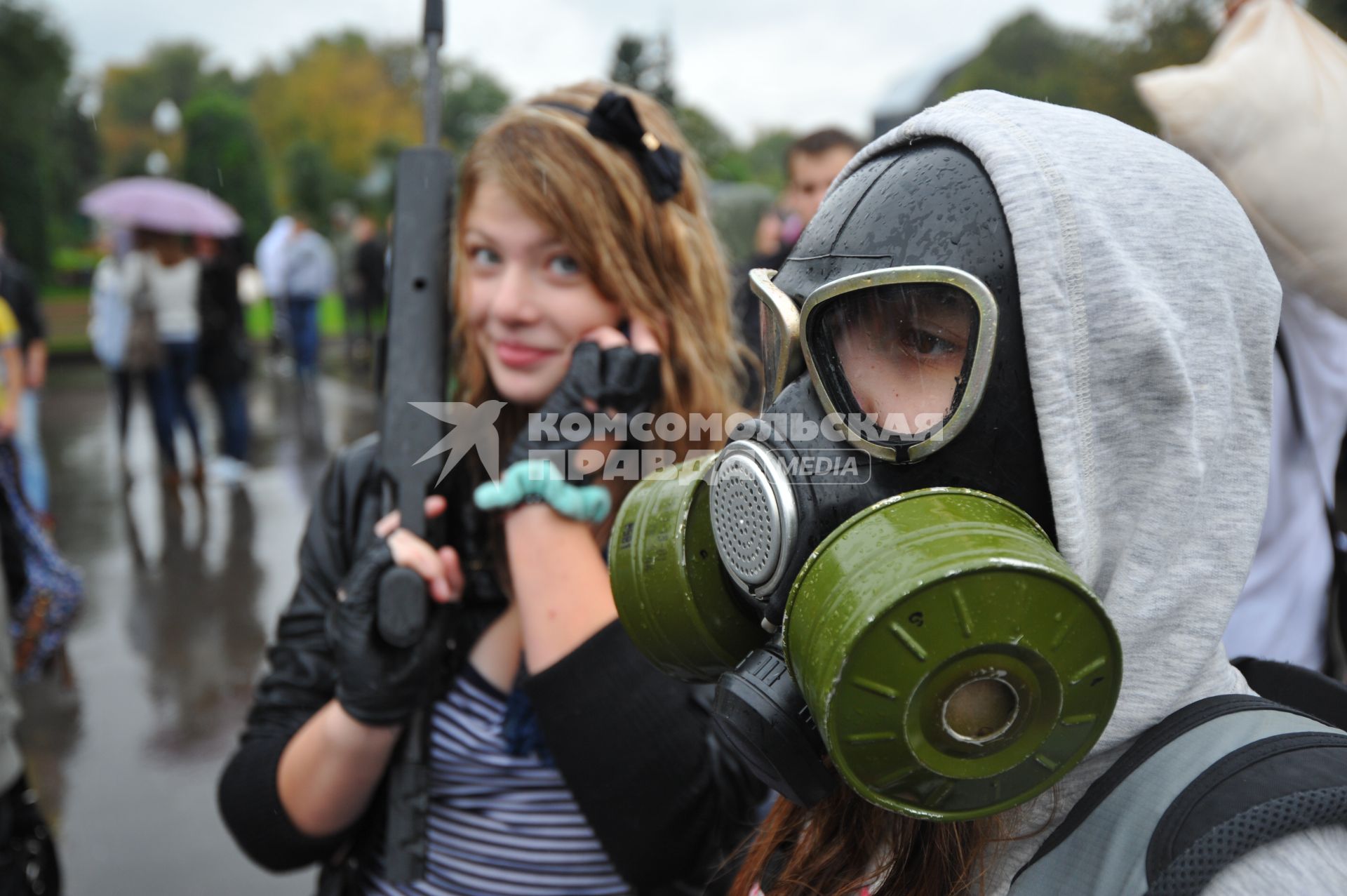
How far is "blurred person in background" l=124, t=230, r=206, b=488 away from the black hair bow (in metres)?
7.53

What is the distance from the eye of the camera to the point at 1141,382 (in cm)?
95

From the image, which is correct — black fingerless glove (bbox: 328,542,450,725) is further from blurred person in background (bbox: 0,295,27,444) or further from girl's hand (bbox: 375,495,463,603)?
blurred person in background (bbox: 0,295,27,444)

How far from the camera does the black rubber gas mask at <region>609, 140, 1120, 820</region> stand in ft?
2.67

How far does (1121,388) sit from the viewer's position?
0.96 meters

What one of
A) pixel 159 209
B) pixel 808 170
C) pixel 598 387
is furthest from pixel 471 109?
pixel 159 209

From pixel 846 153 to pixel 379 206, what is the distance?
2535cm

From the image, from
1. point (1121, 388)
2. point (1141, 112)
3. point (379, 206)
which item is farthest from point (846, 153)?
point (379, 206)

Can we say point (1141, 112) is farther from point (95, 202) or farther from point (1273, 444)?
point (95, 202)

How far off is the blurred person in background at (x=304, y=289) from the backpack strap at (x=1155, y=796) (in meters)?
13.7

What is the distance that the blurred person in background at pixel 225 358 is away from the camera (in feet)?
28.6

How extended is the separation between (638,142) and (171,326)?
764cm

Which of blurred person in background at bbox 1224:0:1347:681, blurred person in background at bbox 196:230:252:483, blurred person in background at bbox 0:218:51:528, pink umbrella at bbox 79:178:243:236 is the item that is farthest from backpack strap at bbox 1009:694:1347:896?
pink umbrella at bbox 79:178:243:236

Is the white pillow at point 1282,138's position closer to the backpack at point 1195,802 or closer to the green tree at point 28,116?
the backpack at point 1195,802

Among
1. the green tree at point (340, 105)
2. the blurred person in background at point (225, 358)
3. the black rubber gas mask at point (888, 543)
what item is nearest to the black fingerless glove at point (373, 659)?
the black rubber gas mask at point (888, 543)
